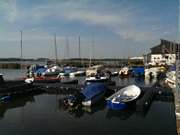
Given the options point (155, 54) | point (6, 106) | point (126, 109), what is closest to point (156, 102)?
Answer: point (126, 109)

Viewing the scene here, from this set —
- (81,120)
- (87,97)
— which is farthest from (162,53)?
(81,120)

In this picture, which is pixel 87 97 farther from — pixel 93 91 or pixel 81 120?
pixel 81 120

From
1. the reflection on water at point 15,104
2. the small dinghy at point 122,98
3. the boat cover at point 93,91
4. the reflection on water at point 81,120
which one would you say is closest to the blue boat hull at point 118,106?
the small dinghy at point 122,98

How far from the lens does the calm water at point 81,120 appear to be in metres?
17.3

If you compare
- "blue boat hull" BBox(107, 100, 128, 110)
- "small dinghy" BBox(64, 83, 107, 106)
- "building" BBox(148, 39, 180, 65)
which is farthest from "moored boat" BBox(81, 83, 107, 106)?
"building" BBox(148, 39, 180, 65)

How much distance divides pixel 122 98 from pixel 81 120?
19.6ft

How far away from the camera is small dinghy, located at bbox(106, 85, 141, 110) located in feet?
75.3

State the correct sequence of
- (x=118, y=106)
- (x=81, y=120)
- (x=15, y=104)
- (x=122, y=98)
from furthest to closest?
(x=15, y=104) < (x=122, y=98) < (x=118, y=106) < (x=81, y=120)

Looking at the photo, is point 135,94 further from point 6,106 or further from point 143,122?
point 6,106

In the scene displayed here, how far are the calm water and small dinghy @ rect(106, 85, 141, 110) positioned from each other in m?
0.53

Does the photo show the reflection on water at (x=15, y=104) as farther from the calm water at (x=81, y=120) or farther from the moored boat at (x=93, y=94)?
the moored boat at (x=93, y=94)

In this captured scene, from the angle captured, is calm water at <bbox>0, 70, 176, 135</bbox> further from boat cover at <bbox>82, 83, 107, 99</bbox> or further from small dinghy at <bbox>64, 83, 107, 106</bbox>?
boat cover at <bbox>82, 83, 107, 99</bbox>

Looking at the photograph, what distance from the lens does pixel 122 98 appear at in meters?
25.0

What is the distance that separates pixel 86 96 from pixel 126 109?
437 centimetres
